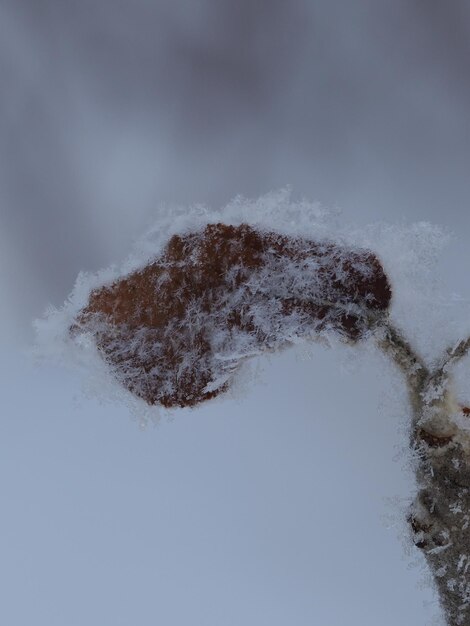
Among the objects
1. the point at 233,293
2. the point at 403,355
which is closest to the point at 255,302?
the point at 233,293

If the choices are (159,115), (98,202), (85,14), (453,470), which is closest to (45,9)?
(85,14)

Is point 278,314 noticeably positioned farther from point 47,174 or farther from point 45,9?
point 45,9

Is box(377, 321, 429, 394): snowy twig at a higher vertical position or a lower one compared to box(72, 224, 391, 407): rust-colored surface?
lower

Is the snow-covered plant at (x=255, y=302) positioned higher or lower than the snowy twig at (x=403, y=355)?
higher

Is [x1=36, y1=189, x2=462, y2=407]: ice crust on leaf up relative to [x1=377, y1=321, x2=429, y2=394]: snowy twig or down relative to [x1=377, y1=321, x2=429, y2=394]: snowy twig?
up

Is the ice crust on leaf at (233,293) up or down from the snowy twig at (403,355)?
up

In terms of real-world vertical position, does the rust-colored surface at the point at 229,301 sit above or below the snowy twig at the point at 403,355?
above

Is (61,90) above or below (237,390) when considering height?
above

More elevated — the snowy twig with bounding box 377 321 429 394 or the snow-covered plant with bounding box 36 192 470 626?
the snow-covered plant with bounding box 36 192 470 626
